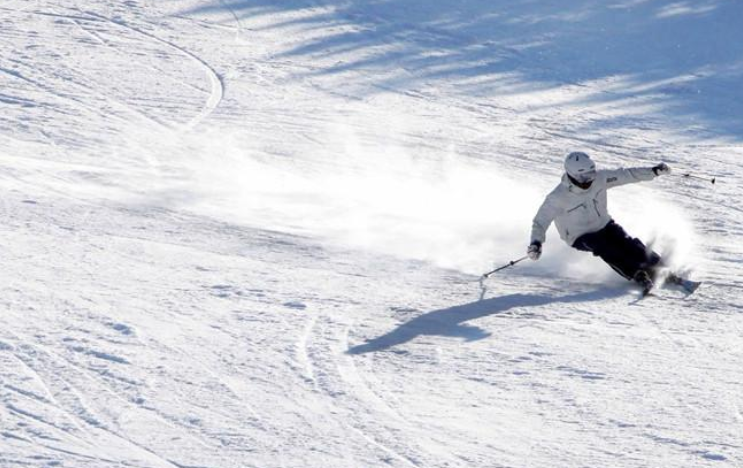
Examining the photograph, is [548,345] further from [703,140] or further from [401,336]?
[703,140]

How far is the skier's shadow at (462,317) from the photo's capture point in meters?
9.08

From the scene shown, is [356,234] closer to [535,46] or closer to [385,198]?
[385,198]

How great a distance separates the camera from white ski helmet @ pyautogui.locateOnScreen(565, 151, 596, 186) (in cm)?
1004

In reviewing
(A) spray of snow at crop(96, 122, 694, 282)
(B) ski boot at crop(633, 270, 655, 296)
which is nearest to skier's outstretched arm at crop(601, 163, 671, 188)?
(B) ski boot at crop(633, 270, 655, 296)

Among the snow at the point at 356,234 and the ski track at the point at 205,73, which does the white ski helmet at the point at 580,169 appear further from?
the ski track at the point at 205,73

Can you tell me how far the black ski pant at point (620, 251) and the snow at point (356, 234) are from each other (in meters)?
0.25

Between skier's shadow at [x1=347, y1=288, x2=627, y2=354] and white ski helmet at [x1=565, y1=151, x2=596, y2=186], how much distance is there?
3.03 feet

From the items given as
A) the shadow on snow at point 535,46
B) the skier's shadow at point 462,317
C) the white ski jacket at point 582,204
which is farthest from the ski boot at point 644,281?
the shadow on snow at point 535,46

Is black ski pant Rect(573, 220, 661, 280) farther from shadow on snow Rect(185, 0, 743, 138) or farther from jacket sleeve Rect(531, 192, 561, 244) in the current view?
shadow on snow Rect(185, 0, 743, 138)

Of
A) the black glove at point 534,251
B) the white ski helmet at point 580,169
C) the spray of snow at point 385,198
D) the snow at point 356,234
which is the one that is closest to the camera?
the snow at point 356,234

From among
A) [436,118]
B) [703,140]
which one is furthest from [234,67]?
[703,140]

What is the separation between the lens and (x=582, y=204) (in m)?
10.2

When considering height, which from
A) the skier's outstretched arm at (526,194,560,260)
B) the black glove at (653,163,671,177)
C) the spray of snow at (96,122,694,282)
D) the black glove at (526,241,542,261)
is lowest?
the spray of snow at (96,122,694,282)

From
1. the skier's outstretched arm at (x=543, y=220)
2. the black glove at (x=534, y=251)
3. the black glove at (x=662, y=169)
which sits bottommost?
the black glove at (x=534, y=251)
